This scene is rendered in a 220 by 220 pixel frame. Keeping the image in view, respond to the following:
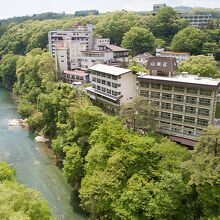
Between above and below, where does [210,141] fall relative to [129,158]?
above

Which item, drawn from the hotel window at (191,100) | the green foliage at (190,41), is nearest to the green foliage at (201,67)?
the hotel window at (191,100)

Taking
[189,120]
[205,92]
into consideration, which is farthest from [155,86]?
[205,92]

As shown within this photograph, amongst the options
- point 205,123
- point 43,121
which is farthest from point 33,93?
point 205,123

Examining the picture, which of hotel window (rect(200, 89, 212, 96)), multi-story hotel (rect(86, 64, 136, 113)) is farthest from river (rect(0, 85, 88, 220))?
hotel window (rect(200, 89, 212, 96))

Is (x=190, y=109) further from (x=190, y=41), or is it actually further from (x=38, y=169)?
(x=190, y=41)

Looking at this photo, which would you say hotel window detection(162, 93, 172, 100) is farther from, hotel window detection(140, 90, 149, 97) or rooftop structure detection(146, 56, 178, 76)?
rooftop structure detection(146, 56, 178, 76)

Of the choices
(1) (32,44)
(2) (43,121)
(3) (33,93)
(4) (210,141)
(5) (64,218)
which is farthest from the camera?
(1) (32,44)

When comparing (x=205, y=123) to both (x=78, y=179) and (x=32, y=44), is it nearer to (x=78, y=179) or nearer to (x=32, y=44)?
(x=78, y=179)

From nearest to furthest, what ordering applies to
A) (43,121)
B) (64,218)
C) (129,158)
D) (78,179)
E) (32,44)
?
(129,158) < (64,218) < (78,179) < (43,121) < (32,44)

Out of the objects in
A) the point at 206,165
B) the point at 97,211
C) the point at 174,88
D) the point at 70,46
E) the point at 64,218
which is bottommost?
the point at 64,218
